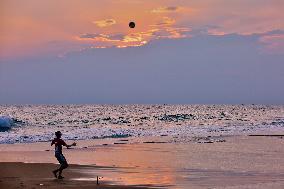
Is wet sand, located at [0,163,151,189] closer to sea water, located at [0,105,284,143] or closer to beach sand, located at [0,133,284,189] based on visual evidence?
beach sand, located at [0,133,284,189]

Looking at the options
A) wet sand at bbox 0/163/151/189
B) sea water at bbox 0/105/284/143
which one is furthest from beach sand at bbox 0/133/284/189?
sea water at bbox 0/105/284/143

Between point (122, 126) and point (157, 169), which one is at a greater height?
point (122, 126)

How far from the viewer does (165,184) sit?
1698 cm

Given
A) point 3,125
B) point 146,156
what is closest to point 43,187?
point 146,156

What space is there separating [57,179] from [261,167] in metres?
8.45

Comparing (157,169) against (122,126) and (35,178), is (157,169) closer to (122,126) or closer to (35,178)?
(35,178)

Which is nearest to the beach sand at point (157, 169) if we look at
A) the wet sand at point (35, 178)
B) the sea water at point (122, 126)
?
the wet sand at point (35, 178)

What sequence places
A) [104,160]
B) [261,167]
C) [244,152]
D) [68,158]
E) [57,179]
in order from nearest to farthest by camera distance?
[57,179] → [261,167] → [104,160] → [68,158] → [244,152]

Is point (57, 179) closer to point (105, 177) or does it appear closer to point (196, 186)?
point (105, 177)

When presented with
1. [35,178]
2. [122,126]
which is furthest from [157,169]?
[122,126]

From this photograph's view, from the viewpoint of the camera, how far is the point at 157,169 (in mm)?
21141

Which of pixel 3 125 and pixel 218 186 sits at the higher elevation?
pixel 3 125

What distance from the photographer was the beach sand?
685 inches

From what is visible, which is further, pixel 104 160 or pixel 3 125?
pixel 3 125
